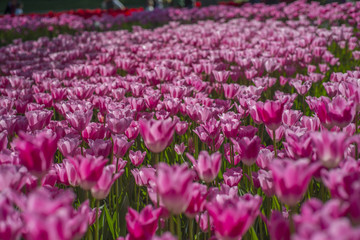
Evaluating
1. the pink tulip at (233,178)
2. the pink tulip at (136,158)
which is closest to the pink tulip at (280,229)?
the pink tulip at (233,178)

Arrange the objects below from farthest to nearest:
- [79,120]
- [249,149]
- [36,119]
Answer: [36,119] < [79,120] < [249,149]

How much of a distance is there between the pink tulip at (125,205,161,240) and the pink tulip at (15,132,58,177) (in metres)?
0.40

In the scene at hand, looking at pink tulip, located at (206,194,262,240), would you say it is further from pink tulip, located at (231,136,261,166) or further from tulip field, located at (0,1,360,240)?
pink tulip, located at (231,136,261,166)

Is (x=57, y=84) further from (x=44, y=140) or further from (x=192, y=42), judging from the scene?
(x=192, y=42)

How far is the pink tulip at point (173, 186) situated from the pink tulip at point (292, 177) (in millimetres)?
253

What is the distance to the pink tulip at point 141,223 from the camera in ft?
3.91

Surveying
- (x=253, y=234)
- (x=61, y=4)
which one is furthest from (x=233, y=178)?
(x=61, y=4)

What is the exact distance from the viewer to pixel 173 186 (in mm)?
1104

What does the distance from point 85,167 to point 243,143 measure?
2.67 ft

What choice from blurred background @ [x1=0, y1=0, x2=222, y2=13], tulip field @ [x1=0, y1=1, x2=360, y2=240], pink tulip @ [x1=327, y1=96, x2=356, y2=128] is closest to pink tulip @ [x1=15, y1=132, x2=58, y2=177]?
tulip field @ [x1=0, y1=1, x2=360, y2=240]

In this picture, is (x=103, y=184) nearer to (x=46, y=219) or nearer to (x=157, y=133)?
(x=157, y=133)

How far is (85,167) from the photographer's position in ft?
4.53

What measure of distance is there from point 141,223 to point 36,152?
47 cm

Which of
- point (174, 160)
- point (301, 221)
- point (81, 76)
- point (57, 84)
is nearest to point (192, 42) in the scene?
point (81, 76)
